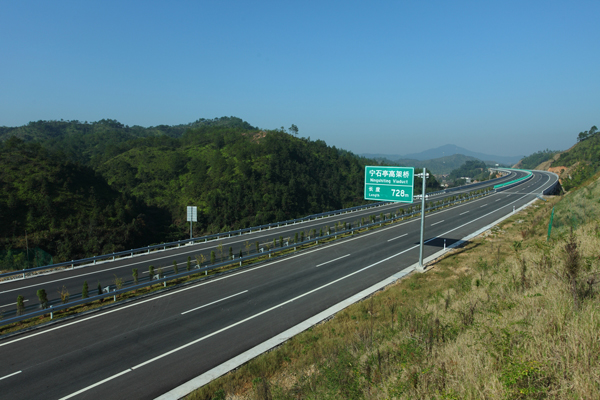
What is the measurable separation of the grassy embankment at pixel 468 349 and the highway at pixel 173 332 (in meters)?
1.88

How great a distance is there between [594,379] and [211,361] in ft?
31.0

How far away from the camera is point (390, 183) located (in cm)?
2195

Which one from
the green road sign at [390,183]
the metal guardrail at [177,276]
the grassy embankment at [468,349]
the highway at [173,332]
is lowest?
the highway at [173,332]

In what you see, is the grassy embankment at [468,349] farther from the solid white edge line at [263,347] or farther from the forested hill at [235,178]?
the forested hill at [235,178]

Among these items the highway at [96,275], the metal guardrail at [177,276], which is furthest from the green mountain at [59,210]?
the metal guardrail at [177,276]

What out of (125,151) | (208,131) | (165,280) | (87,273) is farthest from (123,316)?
(208,131)

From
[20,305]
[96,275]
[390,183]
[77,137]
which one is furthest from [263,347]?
[77,137]

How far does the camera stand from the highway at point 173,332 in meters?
9.23

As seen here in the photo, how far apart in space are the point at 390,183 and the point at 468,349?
16.6m

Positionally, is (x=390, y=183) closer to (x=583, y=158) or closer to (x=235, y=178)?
(x=235, y=178)

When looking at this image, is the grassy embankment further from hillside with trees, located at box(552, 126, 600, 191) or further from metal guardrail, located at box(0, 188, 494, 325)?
hillside with trees, located at box(552, 126, 600, 191)

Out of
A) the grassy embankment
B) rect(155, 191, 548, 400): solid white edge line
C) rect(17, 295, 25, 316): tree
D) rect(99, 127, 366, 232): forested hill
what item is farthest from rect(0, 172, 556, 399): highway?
rect(99, 127, 366, 232): forested hill

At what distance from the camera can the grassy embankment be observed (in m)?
4.82

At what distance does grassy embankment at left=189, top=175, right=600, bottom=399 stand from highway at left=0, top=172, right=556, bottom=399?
6.15ft
